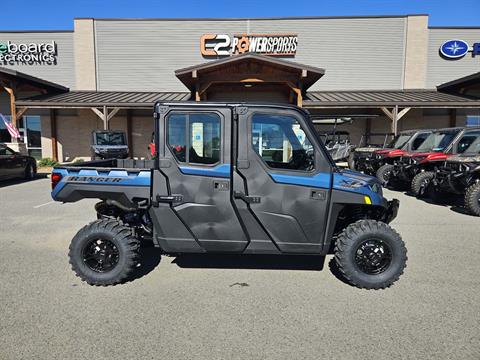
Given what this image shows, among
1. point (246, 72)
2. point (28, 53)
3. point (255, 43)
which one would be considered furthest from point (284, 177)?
point (28, 53)

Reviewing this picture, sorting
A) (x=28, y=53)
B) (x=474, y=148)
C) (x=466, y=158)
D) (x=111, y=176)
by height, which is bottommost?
(x=111, y=176)

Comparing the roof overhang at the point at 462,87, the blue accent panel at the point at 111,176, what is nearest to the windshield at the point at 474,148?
the blue accent panel at the point at 111,176

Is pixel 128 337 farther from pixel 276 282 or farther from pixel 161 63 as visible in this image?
pixel 161 63

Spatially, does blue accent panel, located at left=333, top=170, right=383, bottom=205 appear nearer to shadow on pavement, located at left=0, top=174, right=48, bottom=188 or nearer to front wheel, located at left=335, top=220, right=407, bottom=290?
front wheel, located at left=335, top=220, right=407, bottom=290

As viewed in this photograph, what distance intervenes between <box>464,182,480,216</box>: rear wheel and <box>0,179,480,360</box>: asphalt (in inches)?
104

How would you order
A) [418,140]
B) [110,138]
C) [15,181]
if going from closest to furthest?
[418,140], [15,181], [110,138]

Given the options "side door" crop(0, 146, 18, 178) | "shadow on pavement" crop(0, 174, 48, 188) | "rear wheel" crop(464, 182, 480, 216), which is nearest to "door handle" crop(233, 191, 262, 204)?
"rear wheel" crop(464, 182, 480, 216)

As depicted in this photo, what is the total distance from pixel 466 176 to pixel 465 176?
A: 0.02 metres

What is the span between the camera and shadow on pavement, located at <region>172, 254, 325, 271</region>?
4.35m

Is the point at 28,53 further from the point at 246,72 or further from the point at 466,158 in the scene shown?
the point at 466,158

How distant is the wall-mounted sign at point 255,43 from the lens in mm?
21359

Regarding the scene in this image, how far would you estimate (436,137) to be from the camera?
999 centimetres

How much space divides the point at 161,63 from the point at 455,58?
19356mm

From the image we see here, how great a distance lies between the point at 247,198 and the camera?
353 centimetres
